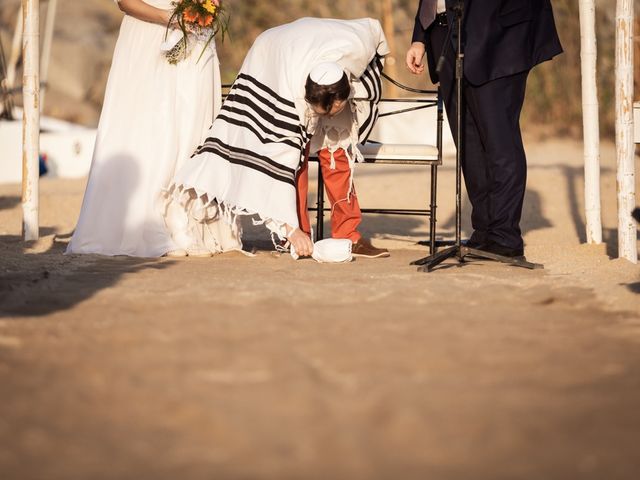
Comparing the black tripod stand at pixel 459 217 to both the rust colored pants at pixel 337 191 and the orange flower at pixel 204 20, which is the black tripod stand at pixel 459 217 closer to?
the rust colored pants at pixel 337 191

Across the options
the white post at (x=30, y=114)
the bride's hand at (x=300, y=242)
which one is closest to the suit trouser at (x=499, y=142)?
the bride's hand at (x=300, y=242)

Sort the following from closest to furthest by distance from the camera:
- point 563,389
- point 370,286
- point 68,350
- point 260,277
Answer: point 563,389
point 68,350
point 370,286
point 260,277

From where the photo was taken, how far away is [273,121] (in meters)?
5.56

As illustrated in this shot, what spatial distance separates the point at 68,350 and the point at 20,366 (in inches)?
8.6

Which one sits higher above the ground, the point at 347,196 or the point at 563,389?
the point at 347,196

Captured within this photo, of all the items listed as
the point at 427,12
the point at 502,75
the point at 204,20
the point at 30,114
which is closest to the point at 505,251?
the point at 502,75

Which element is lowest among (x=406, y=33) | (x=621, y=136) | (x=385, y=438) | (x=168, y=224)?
(x=385, y=438)

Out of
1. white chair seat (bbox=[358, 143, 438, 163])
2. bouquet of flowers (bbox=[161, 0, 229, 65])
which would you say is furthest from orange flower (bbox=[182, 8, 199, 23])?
white chair seat (bbox=[358, 143, 438, 163])

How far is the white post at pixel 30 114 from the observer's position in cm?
638

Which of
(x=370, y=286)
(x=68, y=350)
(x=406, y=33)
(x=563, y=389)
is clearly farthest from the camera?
(x=406, y=33)

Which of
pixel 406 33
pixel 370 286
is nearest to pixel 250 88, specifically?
pixel 370 286

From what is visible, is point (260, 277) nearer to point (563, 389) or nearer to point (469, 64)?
point (469, 64)

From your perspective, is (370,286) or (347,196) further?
(347,196)

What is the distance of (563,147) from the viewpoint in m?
16.5
